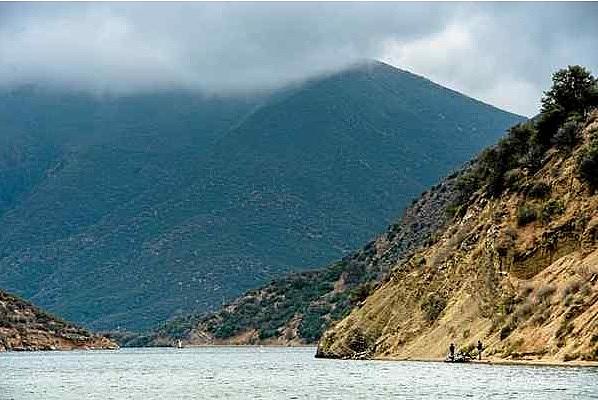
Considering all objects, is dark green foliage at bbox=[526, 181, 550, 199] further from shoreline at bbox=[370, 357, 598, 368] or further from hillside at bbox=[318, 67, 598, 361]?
shoreline at bbox=[370, 357, 598, 368]

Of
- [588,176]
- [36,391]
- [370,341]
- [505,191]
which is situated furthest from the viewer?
[370,341]

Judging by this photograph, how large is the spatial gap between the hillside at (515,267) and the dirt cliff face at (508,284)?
0.10 metres

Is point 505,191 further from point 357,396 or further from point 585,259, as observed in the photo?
point 357,396

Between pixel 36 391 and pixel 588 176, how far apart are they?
40.4 m

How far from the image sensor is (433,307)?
313ft

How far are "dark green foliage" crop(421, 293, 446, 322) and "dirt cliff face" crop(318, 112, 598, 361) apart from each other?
10 cm

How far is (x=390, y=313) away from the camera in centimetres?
10281

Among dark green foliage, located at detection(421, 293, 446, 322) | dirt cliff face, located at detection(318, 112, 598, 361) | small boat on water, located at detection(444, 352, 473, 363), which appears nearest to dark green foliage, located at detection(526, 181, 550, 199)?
dirt cliff face, located at detection(318, 112, 598, 361)

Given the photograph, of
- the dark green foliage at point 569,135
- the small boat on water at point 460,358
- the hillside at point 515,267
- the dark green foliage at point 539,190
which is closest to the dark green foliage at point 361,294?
the hillside at point 515,267

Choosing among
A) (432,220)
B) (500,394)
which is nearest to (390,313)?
(500,394)

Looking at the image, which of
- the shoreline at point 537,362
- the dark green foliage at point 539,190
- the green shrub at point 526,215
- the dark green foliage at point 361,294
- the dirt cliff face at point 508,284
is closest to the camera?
the shoreline at point 537,362

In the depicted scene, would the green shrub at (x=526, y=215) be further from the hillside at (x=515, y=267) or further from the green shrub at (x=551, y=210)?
the green shrub at (x=551, y=210)

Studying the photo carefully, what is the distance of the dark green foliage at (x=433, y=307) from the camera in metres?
A: 94.6

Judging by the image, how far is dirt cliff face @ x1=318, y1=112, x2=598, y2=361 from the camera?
75250mm
